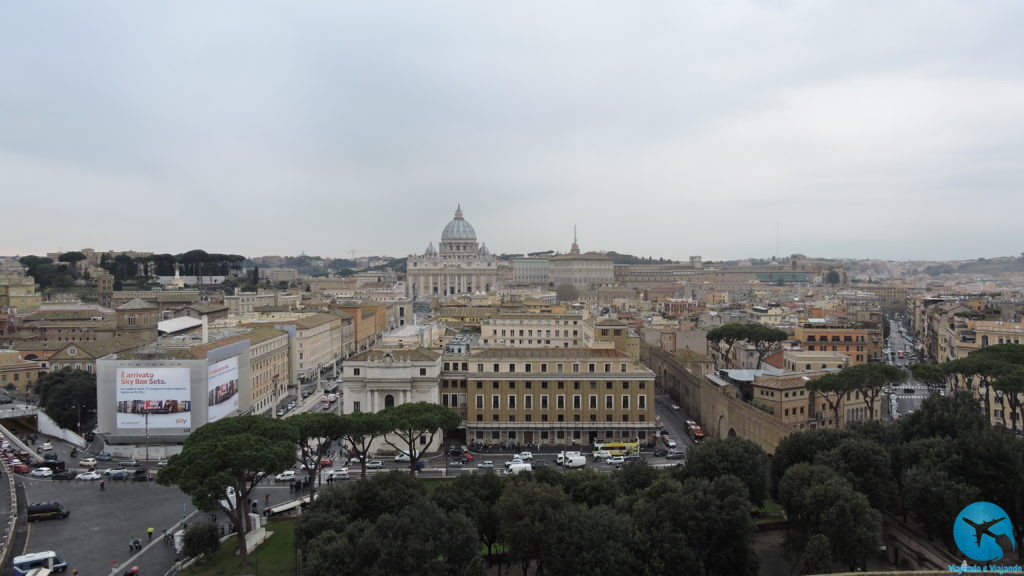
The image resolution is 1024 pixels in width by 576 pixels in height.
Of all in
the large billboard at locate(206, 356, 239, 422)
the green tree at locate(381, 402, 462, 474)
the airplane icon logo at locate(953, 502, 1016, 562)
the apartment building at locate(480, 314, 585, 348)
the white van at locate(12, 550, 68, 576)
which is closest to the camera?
the airplane icon logo at locate(953, 502, 1016, 562)

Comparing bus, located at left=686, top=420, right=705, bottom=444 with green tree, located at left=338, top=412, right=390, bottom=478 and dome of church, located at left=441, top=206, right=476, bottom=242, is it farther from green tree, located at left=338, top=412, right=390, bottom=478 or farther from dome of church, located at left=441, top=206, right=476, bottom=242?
dome of church, located at left=441, top=206, right=476, bottom=242

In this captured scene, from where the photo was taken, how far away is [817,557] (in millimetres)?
19797

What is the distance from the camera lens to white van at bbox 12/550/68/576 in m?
23.5

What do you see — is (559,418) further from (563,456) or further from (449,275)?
(449,275)

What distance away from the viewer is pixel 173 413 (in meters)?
38.8

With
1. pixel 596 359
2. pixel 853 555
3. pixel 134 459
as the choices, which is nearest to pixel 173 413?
pixel 134 459

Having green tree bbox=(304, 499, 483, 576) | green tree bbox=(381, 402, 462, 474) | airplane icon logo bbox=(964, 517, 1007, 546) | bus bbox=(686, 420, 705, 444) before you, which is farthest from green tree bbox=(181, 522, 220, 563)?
bus bbox=(686, 420, 705, 444)

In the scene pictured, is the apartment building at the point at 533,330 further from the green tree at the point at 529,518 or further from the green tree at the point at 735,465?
the green tree at the point at 529,518

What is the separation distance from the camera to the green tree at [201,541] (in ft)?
79.4

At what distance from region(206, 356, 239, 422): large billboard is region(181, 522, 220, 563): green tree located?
614 inches

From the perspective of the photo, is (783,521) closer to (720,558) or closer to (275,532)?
(720,558)

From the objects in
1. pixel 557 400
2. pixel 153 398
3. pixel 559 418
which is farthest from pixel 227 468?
pixel 559 418

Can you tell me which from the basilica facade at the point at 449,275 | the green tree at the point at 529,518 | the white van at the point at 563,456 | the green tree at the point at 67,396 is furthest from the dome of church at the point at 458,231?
the green tree at the point at 529,518

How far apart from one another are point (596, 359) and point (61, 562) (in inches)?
966
